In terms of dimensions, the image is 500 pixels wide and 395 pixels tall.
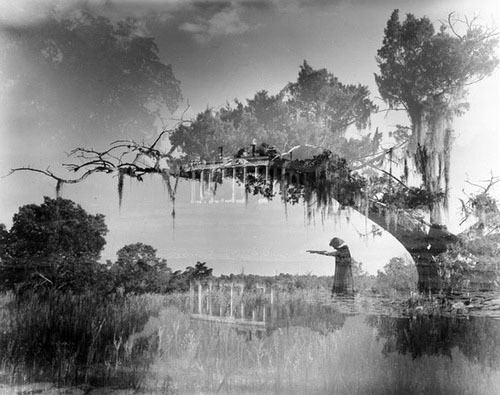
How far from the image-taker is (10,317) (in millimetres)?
5492

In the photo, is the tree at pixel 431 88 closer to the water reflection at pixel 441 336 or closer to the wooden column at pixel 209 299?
the water reflection at pixel 441 336

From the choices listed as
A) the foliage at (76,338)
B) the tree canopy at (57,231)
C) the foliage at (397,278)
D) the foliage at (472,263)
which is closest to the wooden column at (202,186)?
the tree canopy at (57,231)

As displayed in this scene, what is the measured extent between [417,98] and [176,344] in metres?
3.06

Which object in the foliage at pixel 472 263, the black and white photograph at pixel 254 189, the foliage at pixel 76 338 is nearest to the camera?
the foliage at pixel 76 338

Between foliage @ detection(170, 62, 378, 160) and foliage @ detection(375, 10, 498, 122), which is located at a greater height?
foliage @ detection(375, 10, 498, 122)

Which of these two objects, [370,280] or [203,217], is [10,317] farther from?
[370,280]

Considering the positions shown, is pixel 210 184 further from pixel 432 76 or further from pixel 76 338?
pixel 432 76

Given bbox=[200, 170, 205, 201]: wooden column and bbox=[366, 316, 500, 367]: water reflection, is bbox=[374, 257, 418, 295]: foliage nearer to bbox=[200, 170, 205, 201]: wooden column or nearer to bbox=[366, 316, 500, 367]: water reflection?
bbox=[366, 316, 500, 367]: water reflection

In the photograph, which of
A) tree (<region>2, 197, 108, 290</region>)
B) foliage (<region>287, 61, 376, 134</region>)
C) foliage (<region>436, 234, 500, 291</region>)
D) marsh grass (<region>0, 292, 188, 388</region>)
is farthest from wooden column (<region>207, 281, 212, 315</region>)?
foliage (<region>436, 234, 500, 291</region>)

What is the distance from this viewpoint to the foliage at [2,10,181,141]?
18.1 feet

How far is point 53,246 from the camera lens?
18.2 ft

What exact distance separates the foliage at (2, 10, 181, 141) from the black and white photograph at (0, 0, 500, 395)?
2 cm

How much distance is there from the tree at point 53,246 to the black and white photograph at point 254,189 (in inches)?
0.7

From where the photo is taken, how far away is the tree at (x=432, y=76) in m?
5.54
